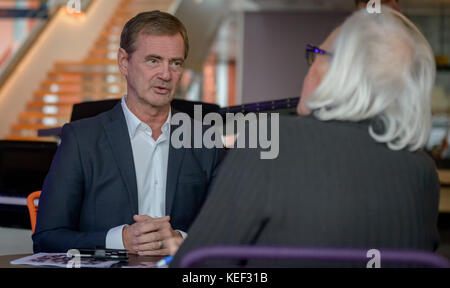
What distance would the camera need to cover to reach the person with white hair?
121 centimetres

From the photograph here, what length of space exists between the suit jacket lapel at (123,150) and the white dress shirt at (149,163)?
0.13ft

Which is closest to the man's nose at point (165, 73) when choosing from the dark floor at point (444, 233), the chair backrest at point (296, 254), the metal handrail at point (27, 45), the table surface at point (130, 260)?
the table surface at point (130, 260)

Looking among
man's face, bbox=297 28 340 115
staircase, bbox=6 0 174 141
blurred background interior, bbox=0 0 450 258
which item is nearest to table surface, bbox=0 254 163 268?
man's face, bbox=297 28 340 115

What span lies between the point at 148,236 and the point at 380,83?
79cm

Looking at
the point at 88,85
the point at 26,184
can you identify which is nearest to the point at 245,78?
the point at 88,85

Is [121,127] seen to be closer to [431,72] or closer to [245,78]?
[431,72]

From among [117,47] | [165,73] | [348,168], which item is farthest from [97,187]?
[117,47]

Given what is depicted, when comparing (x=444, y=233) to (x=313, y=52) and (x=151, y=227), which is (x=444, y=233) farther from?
(x=313, y=52)

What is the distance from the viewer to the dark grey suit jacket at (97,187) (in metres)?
1.87

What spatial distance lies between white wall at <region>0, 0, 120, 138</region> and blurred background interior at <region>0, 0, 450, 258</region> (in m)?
0.01

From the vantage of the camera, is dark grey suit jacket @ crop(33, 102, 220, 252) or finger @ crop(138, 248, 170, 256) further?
dark grey suit jacket @ crop(33, 102, 220, 252)

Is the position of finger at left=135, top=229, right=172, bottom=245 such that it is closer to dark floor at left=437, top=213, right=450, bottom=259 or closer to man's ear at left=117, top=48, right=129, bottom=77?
man's ear at left=117, top=48, right=129, bottom=77

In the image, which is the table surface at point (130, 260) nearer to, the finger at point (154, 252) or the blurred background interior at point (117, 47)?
the finger at point (154, 252)

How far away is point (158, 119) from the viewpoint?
2.13 m
